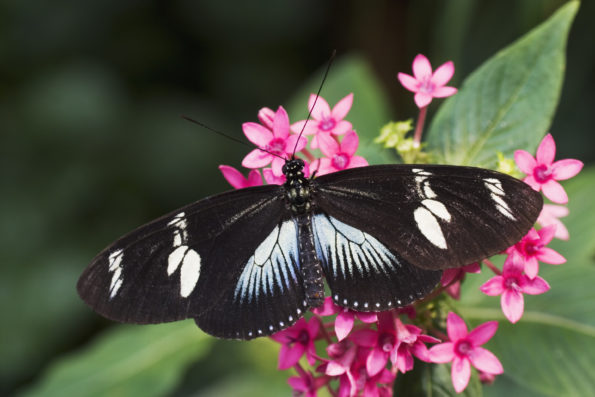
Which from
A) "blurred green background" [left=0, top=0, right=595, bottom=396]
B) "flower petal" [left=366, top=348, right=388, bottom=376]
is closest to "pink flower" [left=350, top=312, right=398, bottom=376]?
"flower petal" [left=366, top=348, right=388, bottom=376]

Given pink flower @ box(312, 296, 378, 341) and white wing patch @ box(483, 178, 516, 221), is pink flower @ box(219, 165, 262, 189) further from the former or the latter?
white wing patch @ box(483, 178, 516, 221)

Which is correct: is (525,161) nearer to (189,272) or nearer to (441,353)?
(441,353)

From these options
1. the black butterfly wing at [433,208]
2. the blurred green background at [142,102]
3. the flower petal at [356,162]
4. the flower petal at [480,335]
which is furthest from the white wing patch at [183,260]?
the blurred green background at [142,102]

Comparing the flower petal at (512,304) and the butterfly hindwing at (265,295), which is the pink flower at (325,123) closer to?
the butterfly hindwing at (265,295)

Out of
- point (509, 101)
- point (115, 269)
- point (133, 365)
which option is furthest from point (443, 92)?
point (133, 365)

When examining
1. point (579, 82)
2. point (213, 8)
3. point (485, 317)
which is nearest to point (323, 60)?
point (213, 8)

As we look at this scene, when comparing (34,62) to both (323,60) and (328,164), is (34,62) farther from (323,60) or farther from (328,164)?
(328,164)
